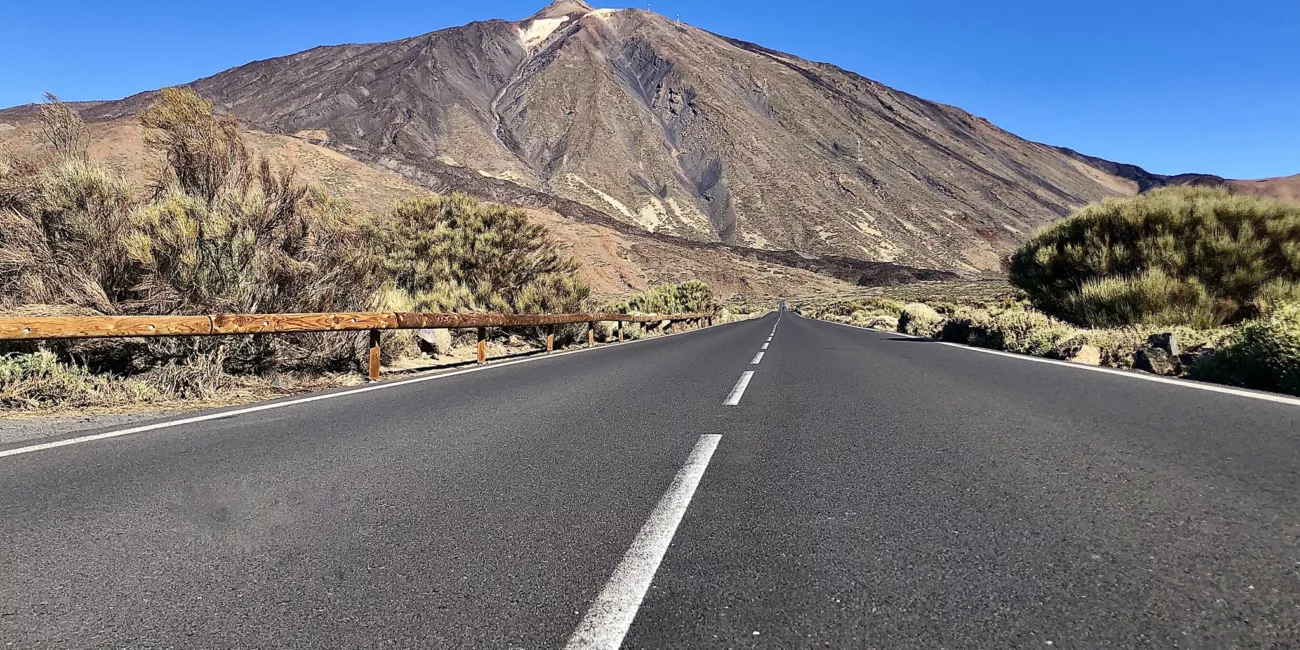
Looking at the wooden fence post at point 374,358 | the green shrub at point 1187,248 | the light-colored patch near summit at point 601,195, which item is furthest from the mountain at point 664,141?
the wooden fence post at point 374,358

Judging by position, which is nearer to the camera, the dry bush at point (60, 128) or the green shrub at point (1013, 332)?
the dry bush at point (60, 128)

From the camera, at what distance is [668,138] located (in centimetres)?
14500

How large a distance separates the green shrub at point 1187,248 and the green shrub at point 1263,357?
481 cm

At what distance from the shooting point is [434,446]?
4754 millimetres

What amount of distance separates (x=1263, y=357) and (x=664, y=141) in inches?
5499

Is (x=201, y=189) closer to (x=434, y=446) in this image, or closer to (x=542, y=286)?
(x=434, y=446)

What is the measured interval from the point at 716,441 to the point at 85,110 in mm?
192307

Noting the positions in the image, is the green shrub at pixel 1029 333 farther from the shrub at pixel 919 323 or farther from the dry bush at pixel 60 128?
the dry bush at pixel 60 128

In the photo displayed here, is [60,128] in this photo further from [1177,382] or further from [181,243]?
[1177,382]

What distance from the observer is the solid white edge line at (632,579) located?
203 centimetres

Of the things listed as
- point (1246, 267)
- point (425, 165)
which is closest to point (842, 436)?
point (1246, 267)

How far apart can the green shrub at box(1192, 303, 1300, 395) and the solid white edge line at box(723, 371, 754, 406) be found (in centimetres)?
556

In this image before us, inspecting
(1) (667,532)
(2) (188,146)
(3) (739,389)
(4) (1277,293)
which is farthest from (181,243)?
(4) (1277,293)

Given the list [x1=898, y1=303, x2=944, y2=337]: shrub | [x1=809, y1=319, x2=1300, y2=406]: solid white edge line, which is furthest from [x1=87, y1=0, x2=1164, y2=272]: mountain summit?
[x1=809, y1=319, x2=1300, y2=406]: solid white edge line
